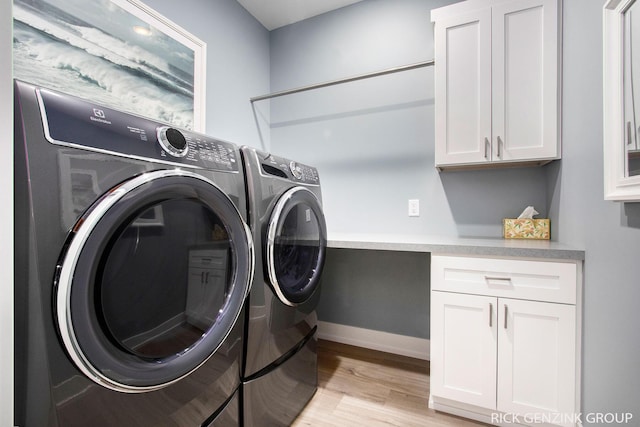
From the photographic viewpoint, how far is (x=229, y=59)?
2.22 metres

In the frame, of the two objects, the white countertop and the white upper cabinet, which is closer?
the white countertop

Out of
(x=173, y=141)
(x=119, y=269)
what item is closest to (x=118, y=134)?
(x=173, y=141)

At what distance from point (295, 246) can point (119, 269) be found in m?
0.79

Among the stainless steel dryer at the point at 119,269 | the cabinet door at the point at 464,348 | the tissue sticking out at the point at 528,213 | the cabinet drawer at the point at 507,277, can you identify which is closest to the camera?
the stainless steel dryer at the point at 119,269

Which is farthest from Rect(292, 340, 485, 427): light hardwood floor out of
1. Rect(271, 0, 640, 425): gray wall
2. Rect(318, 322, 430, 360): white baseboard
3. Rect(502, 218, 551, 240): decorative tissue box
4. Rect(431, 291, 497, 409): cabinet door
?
Rect(502, 218, 551, 240): decorative tissue box

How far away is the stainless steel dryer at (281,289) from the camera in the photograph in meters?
1.13

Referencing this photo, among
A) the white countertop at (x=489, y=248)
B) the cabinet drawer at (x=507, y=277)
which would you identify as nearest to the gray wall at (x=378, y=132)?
the white countertop at (x=489, y=248)

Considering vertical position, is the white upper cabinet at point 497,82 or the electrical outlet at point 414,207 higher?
the white upper cabinet at point 497,82

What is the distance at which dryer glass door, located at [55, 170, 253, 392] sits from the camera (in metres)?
0.61

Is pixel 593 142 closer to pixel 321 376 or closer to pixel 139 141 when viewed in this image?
pixel 139 141

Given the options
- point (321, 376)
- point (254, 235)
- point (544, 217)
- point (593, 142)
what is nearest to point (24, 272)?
point (254, 235)

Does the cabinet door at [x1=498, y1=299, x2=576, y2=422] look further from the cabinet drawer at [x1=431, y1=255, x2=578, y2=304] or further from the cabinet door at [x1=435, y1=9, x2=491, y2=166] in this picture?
the cabinet door at [x1=435, y1=9, x2=491, y2=166]

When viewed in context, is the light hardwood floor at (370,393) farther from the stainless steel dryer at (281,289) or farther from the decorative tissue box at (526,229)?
the decorative tissue box at (526,229)

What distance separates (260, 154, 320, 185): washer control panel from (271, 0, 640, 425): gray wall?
80cm
